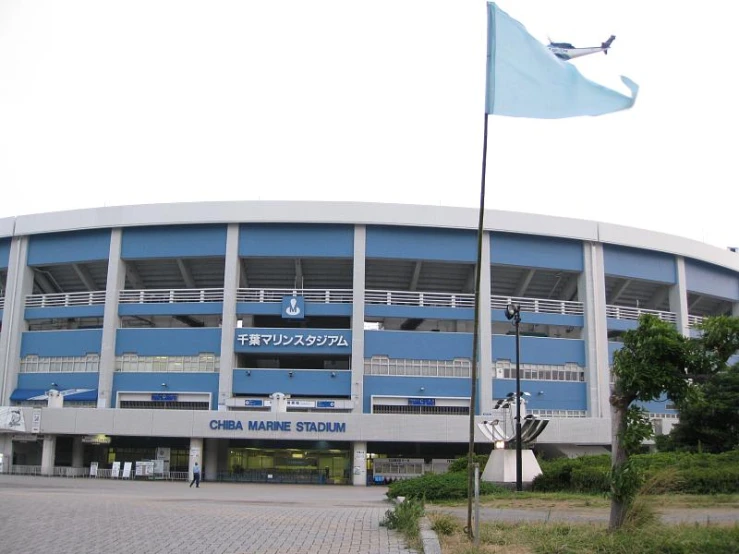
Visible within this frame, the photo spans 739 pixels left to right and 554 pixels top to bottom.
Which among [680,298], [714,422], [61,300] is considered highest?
[680,298]

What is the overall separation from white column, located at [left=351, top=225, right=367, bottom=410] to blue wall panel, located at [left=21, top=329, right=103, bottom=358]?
1555cm

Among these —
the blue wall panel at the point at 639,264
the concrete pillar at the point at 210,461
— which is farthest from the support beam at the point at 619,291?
the concrete pillar at the point at 210,461

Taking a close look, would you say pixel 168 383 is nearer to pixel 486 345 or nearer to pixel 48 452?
pixel 48 452

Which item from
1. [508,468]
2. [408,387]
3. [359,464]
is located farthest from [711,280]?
[508,468]

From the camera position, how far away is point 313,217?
47.4m

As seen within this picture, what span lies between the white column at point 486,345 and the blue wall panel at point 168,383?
51.2ft

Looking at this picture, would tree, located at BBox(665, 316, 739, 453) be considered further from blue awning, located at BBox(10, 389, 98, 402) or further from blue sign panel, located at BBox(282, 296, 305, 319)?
blue awning, located at BBox(10, 389, 98, 402)

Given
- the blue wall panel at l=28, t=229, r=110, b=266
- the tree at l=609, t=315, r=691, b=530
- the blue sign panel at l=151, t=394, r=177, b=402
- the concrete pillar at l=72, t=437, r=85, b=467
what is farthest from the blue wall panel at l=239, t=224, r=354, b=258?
the tree at l=609, t=315, r=691, b=530

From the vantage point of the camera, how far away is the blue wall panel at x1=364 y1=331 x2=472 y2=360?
4681 cm

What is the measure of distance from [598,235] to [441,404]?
49.2 ft

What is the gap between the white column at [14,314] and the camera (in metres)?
49.6

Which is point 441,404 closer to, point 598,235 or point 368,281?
point 368,281

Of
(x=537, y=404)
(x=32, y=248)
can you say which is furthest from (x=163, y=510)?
(x=32, y=248)

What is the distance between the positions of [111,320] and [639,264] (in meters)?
33.8
